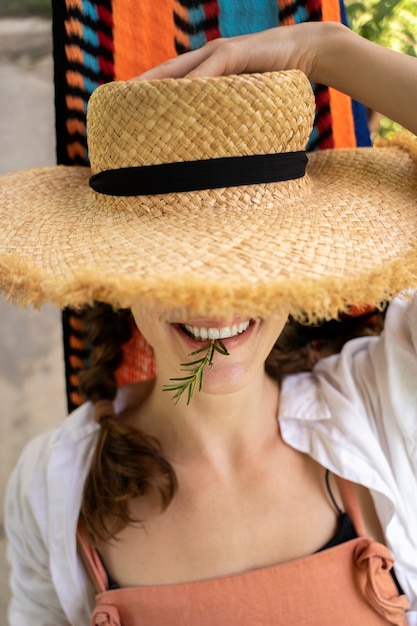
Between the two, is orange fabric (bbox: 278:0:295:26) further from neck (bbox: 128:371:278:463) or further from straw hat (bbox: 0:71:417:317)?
neck (bbox: 128:371:278:463)

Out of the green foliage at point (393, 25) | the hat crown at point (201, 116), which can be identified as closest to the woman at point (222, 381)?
the hat crown at point (201, 116)

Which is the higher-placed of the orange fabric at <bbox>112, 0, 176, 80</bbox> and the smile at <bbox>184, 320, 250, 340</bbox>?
the orange fabric at <bbox>112, 0, 176, 80</bbox>

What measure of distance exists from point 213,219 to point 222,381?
0.24 meters

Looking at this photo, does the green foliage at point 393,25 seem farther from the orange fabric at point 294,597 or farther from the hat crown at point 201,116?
the orange fabric at point 294,597

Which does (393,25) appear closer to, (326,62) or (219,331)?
(326,62)

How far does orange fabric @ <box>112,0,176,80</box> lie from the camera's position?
3.08 ft

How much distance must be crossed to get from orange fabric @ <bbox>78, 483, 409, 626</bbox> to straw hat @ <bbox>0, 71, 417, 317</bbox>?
0.48m

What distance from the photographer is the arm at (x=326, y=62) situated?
0.73m

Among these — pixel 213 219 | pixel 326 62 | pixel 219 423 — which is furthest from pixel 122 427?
pixel 326 62

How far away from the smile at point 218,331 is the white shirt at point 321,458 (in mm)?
251

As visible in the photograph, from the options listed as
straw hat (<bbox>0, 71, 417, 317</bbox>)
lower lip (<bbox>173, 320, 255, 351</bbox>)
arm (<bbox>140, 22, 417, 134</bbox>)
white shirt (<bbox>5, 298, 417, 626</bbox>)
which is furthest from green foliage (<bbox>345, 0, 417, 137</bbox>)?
lower lip (<bbox>173, 320, 255, 351</bbox>)

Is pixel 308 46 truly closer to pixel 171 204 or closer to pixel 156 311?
pixel 171 204

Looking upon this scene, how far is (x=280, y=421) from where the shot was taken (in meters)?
0.94

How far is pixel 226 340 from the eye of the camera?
0.74 m
